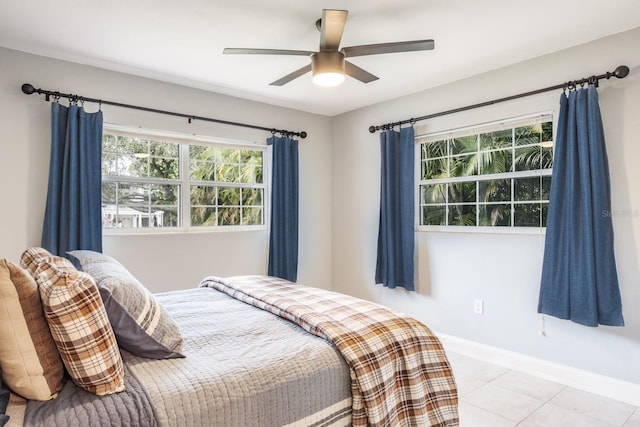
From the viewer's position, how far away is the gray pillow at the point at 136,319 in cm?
130

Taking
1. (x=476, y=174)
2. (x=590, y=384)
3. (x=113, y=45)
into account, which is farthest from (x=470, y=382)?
(x=113, y=45)

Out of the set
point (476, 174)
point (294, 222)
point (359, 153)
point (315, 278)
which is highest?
point (359, 153)

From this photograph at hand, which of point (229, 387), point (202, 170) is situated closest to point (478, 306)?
point (229, 387)

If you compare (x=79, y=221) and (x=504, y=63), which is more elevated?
(x=504, y=63)

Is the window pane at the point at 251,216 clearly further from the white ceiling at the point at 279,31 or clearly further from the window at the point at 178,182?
the white ceiling at the point at 279,31

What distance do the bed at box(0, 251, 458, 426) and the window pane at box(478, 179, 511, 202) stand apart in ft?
6.12

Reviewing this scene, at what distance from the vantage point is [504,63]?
304 cm

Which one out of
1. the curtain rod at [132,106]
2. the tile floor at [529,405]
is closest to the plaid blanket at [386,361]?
the tile floor at [529,405]

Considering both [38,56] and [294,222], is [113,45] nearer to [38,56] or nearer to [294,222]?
[38,56]

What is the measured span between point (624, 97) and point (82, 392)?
10.8 feet

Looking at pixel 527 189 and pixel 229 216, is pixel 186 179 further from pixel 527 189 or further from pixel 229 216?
pixel 527 189

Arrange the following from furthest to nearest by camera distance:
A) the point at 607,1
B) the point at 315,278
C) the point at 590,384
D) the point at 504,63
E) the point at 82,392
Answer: the point at 315,278 → the point at 504,63 → the point at 590,384 → the point at 607,1 → the point at 82,392

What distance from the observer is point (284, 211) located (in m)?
4.02

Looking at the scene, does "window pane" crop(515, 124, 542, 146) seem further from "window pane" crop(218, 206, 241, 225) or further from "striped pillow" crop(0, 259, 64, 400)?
"striped pillow" crop(0, 259, 64, 400)
